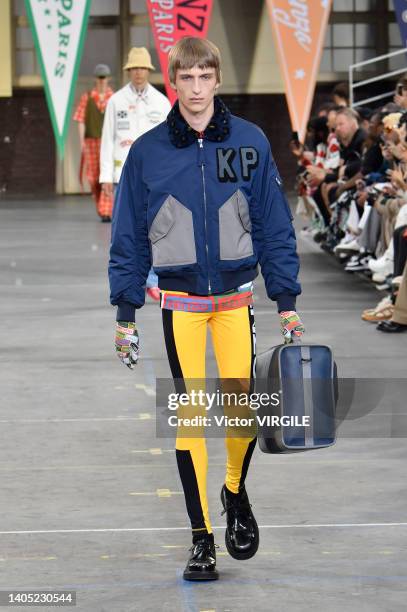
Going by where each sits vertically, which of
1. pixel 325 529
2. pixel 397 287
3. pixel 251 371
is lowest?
pixel 397 287

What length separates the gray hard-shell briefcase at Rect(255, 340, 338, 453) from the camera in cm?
507

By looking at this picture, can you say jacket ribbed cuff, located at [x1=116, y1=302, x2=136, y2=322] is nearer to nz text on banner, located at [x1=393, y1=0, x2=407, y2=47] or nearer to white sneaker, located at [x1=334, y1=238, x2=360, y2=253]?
white sneaker, located at [x1=334, y1=238, x2=360, y2=253]

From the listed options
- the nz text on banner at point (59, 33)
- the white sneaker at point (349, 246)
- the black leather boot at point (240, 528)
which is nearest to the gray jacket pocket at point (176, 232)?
the black leather boot at point (240, 528)

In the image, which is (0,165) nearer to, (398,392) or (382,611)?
(398,392)

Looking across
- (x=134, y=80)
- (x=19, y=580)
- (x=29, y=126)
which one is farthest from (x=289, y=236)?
(x=29, y=126)

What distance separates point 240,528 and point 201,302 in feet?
2.52

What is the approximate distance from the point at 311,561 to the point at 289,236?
43.1 inches

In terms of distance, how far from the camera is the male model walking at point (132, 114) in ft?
40.5

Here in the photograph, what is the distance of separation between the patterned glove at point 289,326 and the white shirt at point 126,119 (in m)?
6.55

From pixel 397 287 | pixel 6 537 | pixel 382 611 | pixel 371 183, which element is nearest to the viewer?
pixel 382 611

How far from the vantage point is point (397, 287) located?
1112cm

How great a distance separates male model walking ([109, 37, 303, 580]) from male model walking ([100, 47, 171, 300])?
6.10 metres

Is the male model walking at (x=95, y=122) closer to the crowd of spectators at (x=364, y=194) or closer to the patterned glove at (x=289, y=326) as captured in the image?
the crowd of spectators at (x=364, y=194)

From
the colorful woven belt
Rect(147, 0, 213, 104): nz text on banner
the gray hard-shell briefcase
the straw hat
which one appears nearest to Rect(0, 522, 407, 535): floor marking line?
the gray hard-shell briefcase
